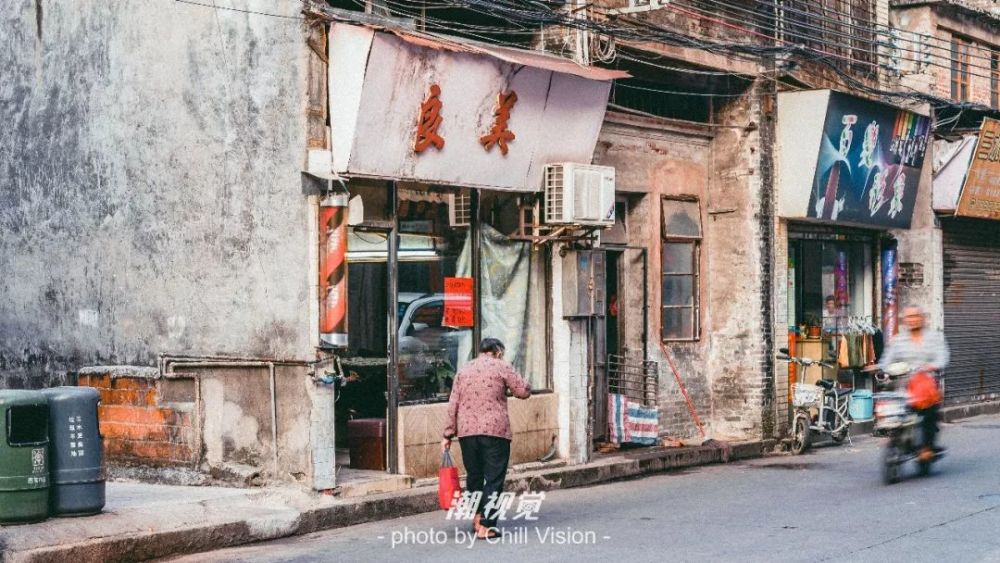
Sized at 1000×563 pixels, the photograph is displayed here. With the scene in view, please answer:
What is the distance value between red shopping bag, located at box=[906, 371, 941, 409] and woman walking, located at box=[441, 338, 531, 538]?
4745 millimetres

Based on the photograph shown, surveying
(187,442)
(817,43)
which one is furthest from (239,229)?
(817,43)

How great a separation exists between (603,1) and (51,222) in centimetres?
672

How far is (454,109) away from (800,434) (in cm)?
744

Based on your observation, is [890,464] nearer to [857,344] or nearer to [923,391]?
[923,391]

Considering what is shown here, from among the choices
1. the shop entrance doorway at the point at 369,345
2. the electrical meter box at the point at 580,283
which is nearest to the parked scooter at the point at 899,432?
the electrical meter box at the point at 580,283

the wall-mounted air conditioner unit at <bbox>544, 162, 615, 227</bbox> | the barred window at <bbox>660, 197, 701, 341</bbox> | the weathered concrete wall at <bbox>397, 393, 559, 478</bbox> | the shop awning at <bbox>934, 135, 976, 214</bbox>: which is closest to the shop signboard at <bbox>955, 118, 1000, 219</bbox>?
the shop awning at <bbox>934, 135, 976, 214</bbox>

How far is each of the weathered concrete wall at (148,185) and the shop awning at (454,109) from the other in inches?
19.6

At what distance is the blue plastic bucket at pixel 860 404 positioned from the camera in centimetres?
1944

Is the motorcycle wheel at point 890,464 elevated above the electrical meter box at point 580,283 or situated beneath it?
situated beneath

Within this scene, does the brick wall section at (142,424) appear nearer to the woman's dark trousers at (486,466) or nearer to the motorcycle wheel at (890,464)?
the woman's dark trousers at (486,466)

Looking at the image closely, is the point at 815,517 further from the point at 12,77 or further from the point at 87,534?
the point at 12,77

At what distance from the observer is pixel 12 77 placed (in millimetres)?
14664

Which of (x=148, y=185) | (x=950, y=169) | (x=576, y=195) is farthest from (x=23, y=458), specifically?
(x=950, y=169)

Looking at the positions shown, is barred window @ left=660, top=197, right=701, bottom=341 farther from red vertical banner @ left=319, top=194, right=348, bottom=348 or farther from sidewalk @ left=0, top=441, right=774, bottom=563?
red vertical banner @ left=319, top=194, right=348, bottom=348
